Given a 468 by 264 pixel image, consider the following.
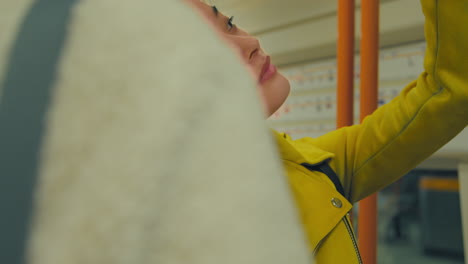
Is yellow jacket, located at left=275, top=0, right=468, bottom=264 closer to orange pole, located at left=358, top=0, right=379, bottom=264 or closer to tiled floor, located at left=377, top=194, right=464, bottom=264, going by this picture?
orange pole, located at left=358, top=0, right=379, bottom=264

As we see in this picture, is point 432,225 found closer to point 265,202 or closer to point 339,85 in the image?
point 339,85

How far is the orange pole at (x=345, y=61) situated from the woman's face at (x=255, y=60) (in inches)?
11.3

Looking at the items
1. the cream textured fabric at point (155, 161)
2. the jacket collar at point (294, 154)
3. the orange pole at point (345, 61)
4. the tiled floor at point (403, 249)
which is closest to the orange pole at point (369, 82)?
the orange pole at point (345, 61)

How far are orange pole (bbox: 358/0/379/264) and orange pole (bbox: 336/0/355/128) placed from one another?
1.8 inches

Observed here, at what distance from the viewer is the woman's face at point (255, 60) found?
26.1 inches

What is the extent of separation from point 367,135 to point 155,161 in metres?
0.70

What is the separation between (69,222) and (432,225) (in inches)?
192

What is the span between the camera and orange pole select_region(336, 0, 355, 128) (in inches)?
35.1

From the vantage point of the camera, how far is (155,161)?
5.3 inches

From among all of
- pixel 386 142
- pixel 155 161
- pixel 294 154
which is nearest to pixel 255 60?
pixel 294 154

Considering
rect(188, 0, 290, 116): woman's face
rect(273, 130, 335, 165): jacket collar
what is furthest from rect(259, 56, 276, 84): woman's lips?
rect(273, 130, 335, 165): jacket collar

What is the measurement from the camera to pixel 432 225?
4.19m

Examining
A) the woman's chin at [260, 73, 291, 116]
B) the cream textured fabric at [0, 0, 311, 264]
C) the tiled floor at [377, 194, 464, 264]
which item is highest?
the woman's chin at [260, 73, 291, 116]

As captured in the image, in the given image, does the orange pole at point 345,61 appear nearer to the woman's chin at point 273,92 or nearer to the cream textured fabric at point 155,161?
the woman's chin at point 273,92
